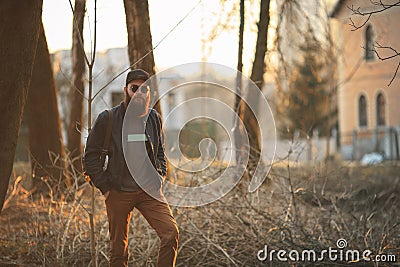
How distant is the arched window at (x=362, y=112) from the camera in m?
47.4

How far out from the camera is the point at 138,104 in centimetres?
710

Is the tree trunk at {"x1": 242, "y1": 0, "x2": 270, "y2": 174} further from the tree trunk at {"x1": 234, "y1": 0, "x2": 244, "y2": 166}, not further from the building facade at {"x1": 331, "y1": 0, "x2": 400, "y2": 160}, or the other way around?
the building facade at {"x1": 331, "y1": 0, "x2": 400, "y2": 160}

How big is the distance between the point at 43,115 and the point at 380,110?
114 ft

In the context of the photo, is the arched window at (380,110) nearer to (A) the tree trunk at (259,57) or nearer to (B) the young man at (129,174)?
(A) the tree trunk at (259,57)

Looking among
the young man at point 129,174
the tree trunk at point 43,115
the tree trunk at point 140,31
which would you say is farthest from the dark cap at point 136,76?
the tree trunk at point 43,115

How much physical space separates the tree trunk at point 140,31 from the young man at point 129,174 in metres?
3.96

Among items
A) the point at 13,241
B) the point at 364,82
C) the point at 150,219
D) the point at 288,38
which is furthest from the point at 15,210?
the point at 364,82

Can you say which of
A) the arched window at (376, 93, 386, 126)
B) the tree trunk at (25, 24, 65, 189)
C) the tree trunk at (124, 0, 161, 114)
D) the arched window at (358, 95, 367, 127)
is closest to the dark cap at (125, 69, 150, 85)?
the tree trunk at (124, 0, 161, 114)

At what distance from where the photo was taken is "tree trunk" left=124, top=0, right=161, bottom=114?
36.4 feet

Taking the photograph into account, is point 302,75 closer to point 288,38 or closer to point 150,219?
point 288,38

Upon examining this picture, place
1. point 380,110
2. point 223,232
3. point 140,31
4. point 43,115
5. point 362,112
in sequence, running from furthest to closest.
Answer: point 362,112 < point 380,110 < point 43,115 < point 140,31 < point 223,232

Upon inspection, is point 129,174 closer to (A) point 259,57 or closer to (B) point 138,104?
(B) point 138,104

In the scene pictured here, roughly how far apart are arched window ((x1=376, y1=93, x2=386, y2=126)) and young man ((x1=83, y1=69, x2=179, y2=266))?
39924 millimetres

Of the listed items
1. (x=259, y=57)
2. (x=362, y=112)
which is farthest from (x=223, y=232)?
(x=362, y=112)
